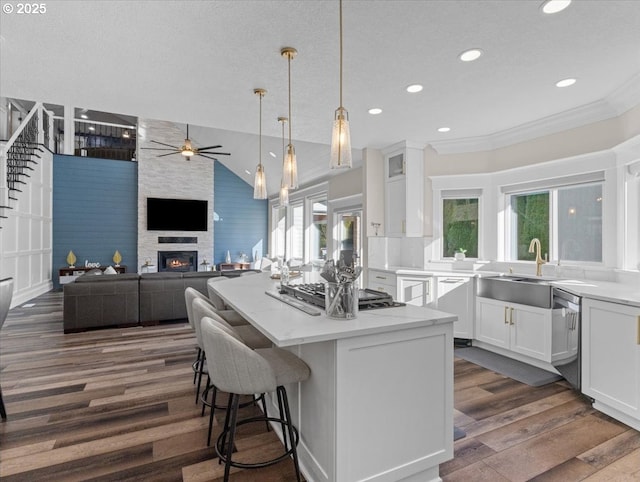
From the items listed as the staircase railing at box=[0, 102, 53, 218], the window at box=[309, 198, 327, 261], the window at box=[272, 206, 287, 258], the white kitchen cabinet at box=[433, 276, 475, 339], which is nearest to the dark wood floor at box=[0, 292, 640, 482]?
the white kitchen cabinet at box=[433, 276, 475, 339]

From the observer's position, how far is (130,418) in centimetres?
252

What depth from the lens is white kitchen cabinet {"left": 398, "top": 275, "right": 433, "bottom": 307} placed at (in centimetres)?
439

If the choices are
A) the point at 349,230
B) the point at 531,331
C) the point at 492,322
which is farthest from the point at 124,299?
the point at 531,331

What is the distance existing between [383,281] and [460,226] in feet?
4.36

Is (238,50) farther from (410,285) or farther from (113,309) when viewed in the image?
(113,309)

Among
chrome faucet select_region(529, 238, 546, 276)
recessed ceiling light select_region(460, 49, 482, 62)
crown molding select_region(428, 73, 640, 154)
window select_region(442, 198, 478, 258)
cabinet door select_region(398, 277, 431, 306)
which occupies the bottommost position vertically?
cabinet door select_region(398, 277, 431, 306)

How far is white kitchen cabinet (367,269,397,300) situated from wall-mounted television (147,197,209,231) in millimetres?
5956

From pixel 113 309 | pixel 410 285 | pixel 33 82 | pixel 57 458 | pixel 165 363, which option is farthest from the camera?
pixel 113 309

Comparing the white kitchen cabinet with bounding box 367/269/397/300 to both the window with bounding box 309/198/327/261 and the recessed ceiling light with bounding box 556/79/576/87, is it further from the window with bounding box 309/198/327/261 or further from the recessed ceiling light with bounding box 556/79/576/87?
the recessed ceiling light with bounding box 556/79/576/87

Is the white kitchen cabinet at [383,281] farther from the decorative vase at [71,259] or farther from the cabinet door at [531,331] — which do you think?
the decorative vase at [71,259]

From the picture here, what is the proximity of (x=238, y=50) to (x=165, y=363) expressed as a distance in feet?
9.90

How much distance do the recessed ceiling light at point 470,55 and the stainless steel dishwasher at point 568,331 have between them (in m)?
2.04

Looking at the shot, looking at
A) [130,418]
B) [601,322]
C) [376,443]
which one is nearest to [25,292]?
[130,418]

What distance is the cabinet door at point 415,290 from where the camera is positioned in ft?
14.4
